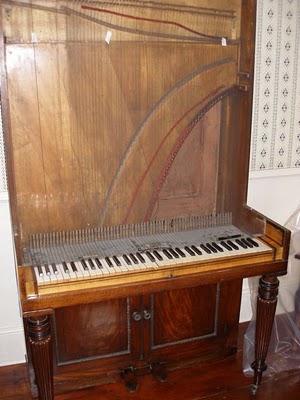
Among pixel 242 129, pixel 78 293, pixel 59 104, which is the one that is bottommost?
pixel 78 293

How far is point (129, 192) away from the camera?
7.09ft

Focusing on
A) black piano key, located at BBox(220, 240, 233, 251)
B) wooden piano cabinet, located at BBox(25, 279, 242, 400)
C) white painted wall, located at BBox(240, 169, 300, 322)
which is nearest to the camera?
black piano key, located at BBox(220, 240, 233, 251)

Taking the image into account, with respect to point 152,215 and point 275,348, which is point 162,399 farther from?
point 152,215

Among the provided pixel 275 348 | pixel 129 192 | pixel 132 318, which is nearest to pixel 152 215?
pixel 129 192

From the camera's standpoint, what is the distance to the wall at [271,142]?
2.46 meters

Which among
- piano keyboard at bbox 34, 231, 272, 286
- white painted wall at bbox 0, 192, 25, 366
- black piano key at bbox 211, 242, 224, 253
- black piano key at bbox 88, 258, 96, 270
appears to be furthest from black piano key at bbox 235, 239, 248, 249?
white painted wall at bbox 0, 192, 25, 366

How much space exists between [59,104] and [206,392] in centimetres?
160

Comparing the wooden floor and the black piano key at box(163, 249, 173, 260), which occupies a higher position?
the black piano key at box(163, 249, 173, 260)

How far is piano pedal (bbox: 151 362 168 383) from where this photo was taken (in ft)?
8.08

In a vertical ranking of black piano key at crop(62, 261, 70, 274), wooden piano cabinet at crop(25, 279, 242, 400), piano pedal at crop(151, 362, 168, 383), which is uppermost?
black piano key at crop(62, 261, 70, 274)

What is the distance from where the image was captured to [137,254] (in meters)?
1.99

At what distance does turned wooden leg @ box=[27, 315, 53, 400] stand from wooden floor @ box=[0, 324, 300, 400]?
51 cm

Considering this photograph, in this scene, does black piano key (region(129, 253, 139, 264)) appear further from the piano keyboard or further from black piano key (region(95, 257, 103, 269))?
black piano key (region(95, 257, 103, 269))

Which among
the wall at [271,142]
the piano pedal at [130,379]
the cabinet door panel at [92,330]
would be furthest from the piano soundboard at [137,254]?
the piano pedal at [130,379]
